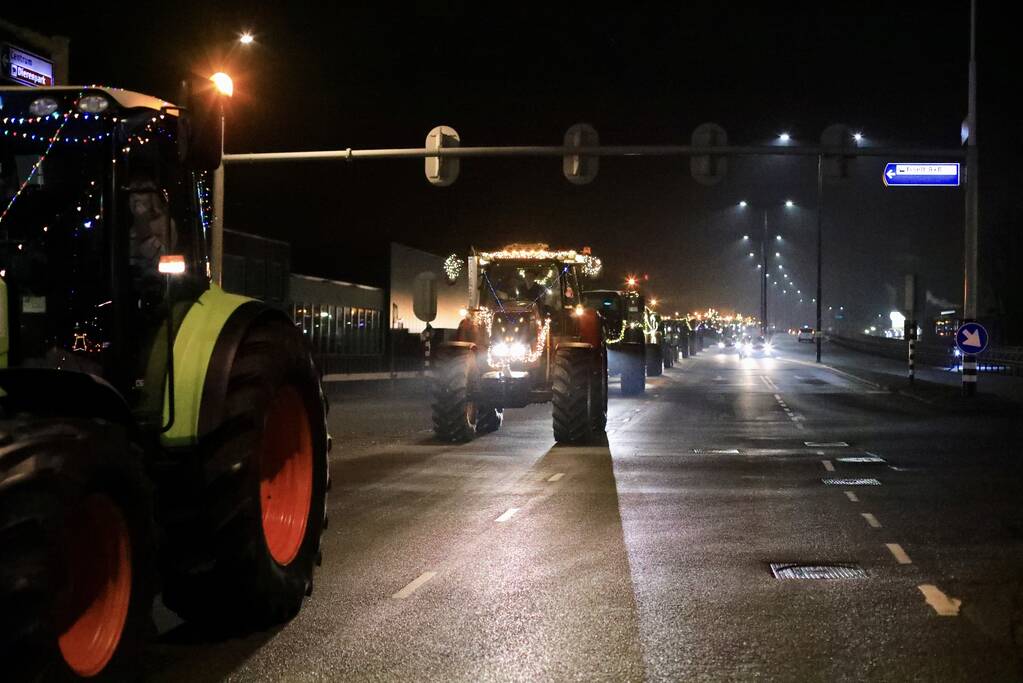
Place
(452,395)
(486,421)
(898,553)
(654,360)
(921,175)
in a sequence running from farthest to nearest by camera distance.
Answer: (654,360) < (921,175) < (486,421) < (452,395) < (898,553)

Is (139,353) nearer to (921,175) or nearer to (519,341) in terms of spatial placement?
(519,341)

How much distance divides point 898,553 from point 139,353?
6.46 meters

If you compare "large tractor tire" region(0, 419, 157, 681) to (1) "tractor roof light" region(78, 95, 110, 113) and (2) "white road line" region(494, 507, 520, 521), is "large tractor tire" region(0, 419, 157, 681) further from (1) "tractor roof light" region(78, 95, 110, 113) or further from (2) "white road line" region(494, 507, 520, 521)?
(2) "white road line" region(494, 507, 520, 521)

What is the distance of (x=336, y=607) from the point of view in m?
8.07

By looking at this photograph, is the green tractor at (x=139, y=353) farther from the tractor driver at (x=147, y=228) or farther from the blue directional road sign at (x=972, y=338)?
the blue directional road sign at (x=972, y=338)

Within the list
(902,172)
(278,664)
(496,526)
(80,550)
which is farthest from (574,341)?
(80,550)

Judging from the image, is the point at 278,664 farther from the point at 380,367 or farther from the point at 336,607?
the point at 380,367

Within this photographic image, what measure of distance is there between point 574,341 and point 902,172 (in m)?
12.9

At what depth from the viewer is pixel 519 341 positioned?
21.2 meters

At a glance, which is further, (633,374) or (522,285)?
(633,374)

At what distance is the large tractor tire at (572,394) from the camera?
2019 centimetres

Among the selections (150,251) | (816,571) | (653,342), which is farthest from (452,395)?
(653,342)

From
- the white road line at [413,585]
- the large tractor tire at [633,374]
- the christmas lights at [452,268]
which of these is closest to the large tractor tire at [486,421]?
the christmas lights at [452,268]

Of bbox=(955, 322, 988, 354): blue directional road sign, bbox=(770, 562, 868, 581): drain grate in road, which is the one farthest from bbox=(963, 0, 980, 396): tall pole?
bbox=(770, 562, 868, 581): drain grate in road
